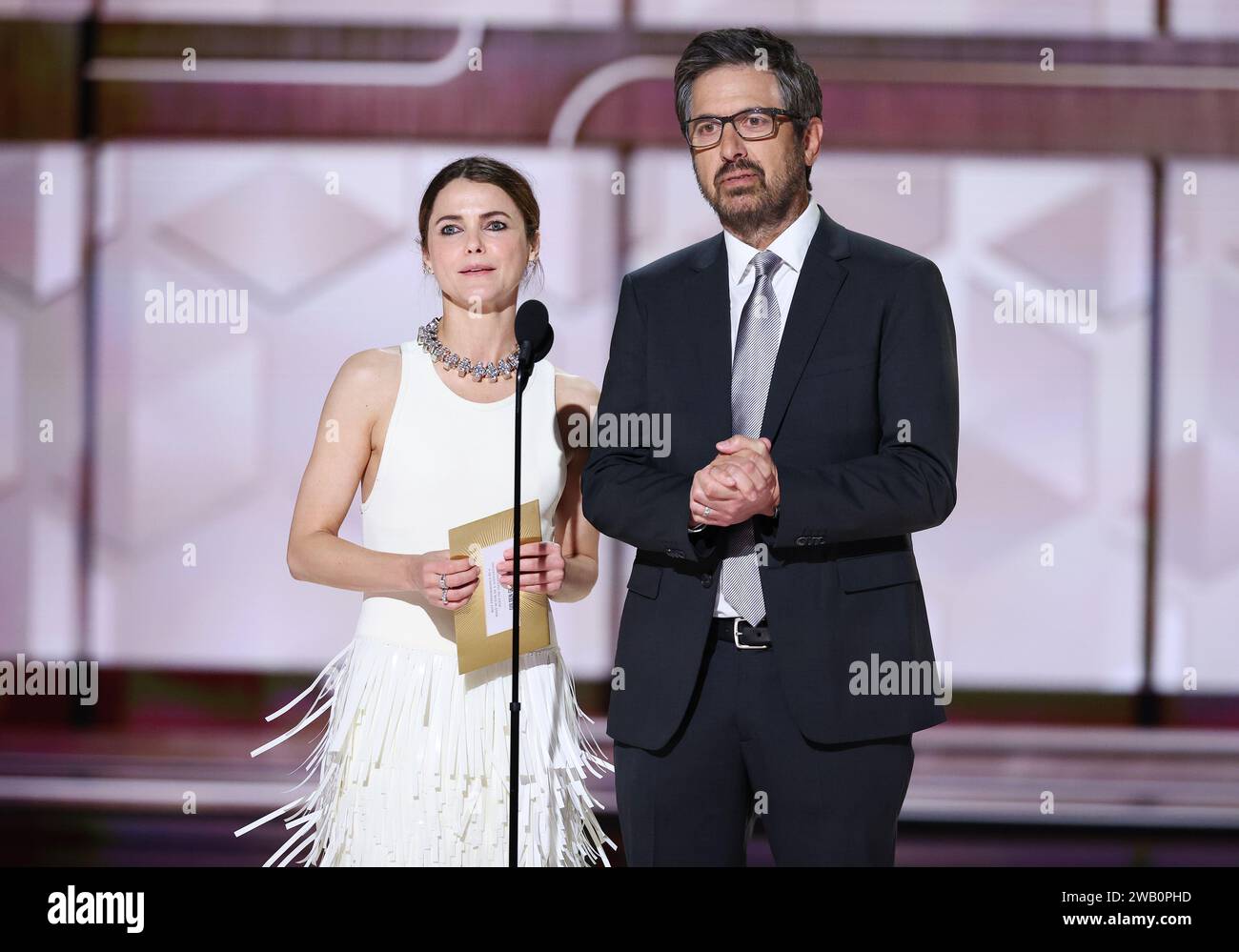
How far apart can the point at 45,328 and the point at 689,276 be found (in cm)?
295

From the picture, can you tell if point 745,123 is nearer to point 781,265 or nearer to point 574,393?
point 781,265

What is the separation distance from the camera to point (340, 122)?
4.28m

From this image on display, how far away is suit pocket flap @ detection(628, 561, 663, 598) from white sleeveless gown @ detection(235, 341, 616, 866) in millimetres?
316

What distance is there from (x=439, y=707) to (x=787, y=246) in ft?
3.42

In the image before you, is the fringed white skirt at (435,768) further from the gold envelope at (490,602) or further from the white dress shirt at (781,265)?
the white dress shirt at (781,265)

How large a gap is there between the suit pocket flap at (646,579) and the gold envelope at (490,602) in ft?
0.74

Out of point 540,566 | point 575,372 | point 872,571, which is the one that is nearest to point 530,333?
point 540,566

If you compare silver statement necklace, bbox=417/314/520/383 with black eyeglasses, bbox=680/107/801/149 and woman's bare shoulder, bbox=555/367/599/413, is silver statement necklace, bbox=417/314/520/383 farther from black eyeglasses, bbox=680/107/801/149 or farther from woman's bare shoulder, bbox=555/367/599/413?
black eyeglasses, bbox=680/107/801/149

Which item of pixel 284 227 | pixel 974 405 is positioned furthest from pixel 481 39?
pixel 974 405

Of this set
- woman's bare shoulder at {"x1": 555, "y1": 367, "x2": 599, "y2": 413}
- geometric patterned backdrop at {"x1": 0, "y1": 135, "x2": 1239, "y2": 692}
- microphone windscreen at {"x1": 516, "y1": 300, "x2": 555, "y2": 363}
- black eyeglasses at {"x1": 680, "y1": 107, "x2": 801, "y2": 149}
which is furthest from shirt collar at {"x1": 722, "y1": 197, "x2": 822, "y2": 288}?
geometric patterned backdrop at {"x1": 0, "y1": 135, "x2": 1239, "y2": 692}

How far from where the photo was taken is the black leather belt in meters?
2.04

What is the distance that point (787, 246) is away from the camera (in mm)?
2158

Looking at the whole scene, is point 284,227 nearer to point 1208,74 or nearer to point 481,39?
point 481,39

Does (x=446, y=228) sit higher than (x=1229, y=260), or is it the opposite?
(x=1229, y=260)
